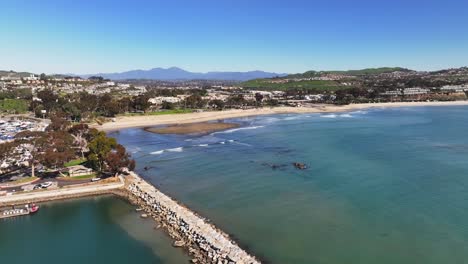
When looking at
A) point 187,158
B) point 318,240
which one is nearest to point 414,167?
point 318,240

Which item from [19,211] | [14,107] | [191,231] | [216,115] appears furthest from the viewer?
[216,115]

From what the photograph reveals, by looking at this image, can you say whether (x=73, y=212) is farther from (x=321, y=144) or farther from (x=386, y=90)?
(x=386, y=90)

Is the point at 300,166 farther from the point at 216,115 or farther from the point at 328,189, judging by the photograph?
the point at 216,115

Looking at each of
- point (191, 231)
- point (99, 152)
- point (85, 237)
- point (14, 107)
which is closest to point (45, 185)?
point (99, 152)

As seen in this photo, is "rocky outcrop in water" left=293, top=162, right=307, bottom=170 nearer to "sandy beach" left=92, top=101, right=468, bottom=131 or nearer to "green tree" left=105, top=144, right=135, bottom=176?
"green tree" left=105, top=144, right=135, bottom=176

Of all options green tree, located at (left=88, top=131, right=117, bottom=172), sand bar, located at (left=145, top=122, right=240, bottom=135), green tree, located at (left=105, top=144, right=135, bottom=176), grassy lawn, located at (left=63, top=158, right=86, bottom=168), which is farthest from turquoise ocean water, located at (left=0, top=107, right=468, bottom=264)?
sand bar, located at (left=145, top=122, right=240, bottom=135)

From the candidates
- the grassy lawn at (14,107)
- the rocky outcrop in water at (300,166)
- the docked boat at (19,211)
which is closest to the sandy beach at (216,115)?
the grassy lawn at (14,107)
